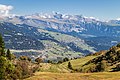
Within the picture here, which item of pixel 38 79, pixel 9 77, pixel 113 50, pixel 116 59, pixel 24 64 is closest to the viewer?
pixel 38 79

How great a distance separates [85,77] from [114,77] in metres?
9.00

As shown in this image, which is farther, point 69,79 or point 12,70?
point 12,70

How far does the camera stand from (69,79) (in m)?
89.9

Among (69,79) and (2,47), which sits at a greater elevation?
(2,47)

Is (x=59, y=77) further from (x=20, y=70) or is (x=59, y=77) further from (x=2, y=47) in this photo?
(x=2, y=47)

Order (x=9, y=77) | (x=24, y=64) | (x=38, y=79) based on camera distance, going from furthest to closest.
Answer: (x=24, y=64)
(x=9, y=77)
(x=38, y=79)

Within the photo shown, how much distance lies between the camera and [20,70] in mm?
103125

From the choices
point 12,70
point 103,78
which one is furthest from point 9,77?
point 103,78

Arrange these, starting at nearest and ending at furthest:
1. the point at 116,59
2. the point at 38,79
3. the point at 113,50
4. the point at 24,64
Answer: the point at 38,79, the point at 24,64, the point at 116,59, the point at 113,50

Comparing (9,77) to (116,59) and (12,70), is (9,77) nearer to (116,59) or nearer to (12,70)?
(12,70)

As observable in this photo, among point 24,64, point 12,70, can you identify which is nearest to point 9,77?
point 12,70

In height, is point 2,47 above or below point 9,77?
above

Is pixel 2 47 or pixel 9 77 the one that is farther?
pixel 2 47

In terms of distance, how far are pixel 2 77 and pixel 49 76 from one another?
14.9m
